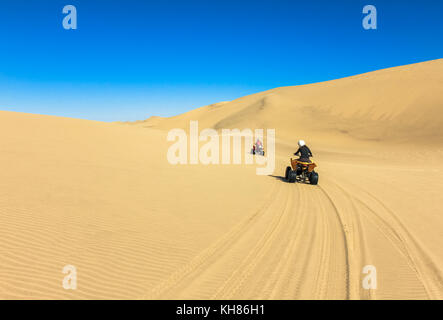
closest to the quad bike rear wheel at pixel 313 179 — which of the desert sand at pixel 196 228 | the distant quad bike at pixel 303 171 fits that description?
the distant quad bike at pixel 303 171

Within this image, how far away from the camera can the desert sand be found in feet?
12.6

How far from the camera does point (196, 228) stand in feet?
19.3

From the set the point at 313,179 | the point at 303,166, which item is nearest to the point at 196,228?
the point at 313,179

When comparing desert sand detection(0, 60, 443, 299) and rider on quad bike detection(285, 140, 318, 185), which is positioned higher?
rider on quad bike detection(285, 140, 318, 185)

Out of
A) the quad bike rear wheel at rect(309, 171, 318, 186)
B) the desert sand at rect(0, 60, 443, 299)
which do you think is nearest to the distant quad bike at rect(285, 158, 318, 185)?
the quad bike rear wheel at rect(309, 171, 318, 186)

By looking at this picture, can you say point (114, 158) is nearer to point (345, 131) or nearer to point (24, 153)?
point (24, 153)

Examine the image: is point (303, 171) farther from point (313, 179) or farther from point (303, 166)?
point (313, 179)

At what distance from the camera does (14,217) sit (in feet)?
16.7

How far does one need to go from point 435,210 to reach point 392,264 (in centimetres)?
466

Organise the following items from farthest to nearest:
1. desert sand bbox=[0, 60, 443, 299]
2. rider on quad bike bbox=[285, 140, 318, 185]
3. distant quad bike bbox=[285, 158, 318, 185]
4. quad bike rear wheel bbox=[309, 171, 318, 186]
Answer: rider on quad bike bbox=[285, 140, 318, 185] → distant quad bike bbox=[285, 158, 318, 185] → quad bike rear wheel bbox=[309, 171, 318, 186] → desert sand bbox=[0, 60, 443, 299]

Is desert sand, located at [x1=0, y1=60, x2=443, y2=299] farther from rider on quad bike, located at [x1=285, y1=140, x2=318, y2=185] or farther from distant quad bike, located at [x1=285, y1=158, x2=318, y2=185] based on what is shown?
rider on quad bike, located at [x1=285, y1=140, x2=318, y2=185]

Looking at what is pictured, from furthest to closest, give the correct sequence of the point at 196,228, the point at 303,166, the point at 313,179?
the point at 303,166, the point at 313,179, the point at 196,228

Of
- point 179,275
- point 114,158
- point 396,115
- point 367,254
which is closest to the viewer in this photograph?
point 179,275

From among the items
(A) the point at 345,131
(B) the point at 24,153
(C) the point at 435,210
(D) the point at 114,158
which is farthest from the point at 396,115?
(B) the point at 24,153
